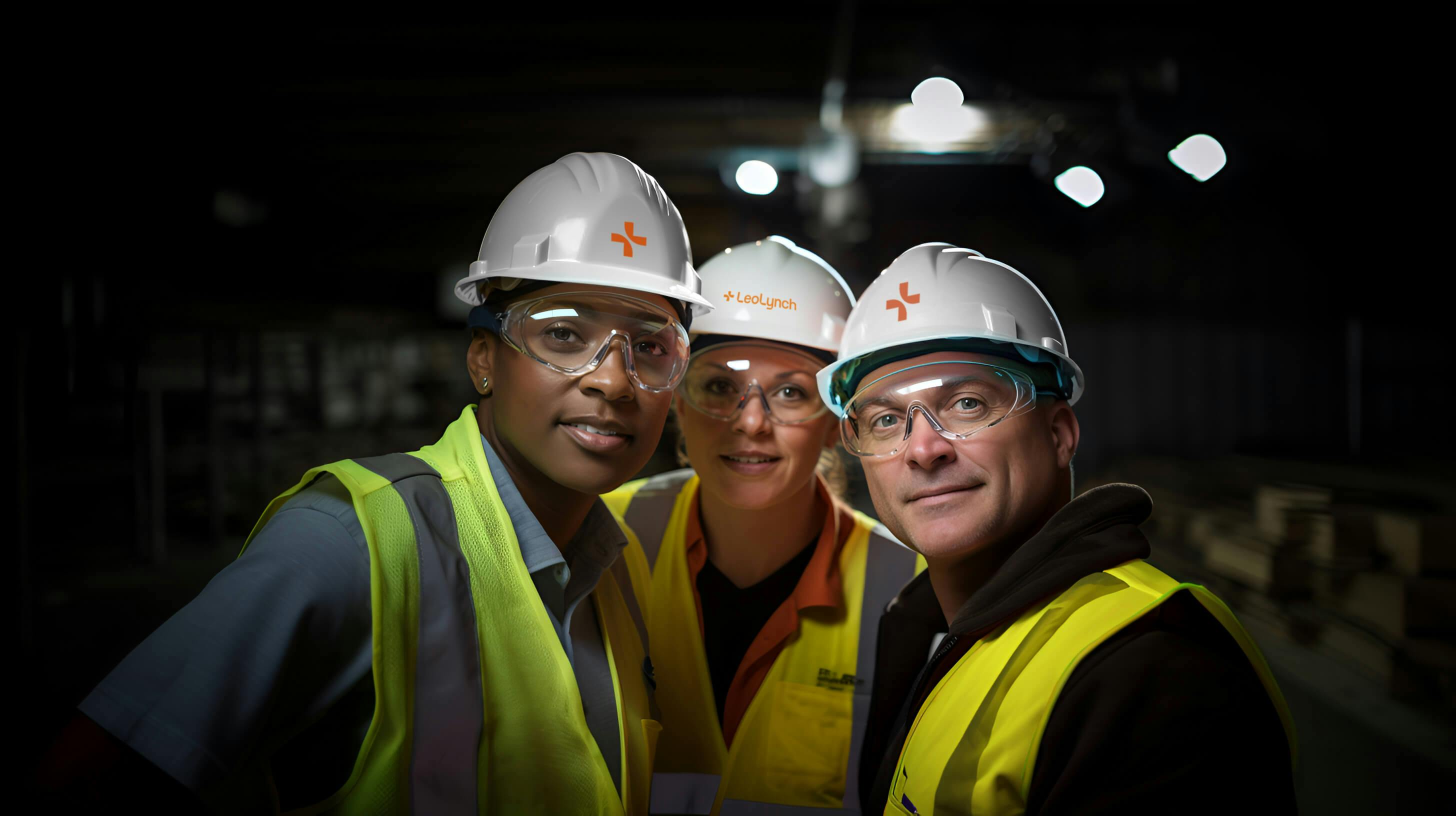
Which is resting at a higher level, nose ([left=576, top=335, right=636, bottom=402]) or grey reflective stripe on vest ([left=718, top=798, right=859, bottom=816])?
nose ([left=576, top=335, right=636, bottom=402])

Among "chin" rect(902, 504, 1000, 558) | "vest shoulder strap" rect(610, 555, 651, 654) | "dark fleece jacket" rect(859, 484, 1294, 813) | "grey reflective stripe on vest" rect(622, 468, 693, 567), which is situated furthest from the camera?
"grey reflective stripe on vest" rect(622, 468, 693, 567)

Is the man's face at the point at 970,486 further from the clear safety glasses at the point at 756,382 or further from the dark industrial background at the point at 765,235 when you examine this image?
the dark industrial background at the point at 765,235

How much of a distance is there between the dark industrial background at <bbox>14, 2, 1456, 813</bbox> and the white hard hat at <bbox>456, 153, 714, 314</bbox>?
463cm

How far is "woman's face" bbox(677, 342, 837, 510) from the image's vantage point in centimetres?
246

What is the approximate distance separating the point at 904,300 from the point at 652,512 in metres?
1.38

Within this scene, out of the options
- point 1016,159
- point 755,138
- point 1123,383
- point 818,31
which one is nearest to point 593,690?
point 818,31

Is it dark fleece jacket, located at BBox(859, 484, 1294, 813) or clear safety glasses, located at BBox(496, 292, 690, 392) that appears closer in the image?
dark fleece jacket, located at BBox(859, 484, 1294, 813)

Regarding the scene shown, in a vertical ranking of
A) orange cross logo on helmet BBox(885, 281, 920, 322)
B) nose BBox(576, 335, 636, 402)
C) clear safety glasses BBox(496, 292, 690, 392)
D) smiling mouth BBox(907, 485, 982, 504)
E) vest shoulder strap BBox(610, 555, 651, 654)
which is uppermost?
orange cross logo on helmet BBox(885, 281, 920, 322)

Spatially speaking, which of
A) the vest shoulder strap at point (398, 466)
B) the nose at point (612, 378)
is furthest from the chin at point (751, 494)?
the vest shoulder strap at point (398, 466)

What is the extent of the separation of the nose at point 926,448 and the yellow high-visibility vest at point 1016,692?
391 mm

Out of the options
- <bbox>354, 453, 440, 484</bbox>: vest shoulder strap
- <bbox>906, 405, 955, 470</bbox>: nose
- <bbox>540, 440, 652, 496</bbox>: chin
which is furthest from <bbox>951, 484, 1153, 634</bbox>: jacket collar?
<bbox>354, 453, 440, 484</bbox>: vest shoulder strap

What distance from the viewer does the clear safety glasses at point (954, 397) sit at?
1.80m

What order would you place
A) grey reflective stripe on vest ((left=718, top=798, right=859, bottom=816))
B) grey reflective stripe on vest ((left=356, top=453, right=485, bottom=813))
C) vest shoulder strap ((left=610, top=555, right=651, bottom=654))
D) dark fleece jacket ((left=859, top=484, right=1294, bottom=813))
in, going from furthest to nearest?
grey reflective stripe on vest ((left=718, top=798, right=859, bottom=816)) → vest shoulder strap ((left=610, top=555, right=651, bottom=654)) → grey reflective stripe on vest ((left=356, top=453, right=485, bottom=813)) → dark fleece jacket ((left=859, top=484, right=1294, bottom=813))

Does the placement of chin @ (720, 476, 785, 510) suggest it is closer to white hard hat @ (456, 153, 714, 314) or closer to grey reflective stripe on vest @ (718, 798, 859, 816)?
white hard hat @ (456, 153, 714, 314)
